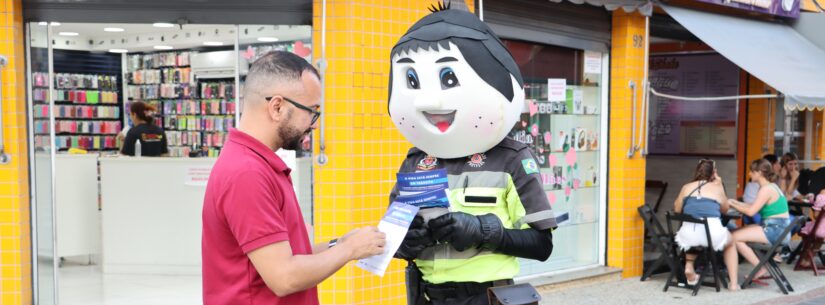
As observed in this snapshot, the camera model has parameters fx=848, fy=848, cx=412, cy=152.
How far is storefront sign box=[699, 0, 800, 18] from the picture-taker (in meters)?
9.72

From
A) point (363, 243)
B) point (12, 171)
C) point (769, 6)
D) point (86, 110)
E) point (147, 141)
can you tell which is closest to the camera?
point (363, 243)

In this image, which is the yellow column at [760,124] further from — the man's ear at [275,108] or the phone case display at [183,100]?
the man's ear at [275,108]

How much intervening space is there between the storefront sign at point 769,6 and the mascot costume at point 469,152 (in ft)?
19.9

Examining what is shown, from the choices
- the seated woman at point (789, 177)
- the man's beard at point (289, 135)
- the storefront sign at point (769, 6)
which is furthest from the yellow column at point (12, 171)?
the seated woman at point (789, 177)

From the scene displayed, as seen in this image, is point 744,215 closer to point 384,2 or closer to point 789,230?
point 789,230

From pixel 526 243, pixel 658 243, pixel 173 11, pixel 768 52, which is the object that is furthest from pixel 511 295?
pixel 768 52

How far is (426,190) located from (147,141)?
21.6 feet

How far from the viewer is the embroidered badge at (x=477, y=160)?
4.09 m

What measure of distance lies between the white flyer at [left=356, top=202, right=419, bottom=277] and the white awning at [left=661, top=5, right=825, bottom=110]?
665cm

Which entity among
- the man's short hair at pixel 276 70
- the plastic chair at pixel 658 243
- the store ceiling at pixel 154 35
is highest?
the store ceiling at pixel 154 35

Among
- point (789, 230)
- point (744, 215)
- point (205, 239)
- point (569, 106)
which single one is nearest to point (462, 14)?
point (205, 239)

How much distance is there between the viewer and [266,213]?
2.62 meters

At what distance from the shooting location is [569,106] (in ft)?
29.5

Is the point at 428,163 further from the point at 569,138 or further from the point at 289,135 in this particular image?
the point at 569,138
